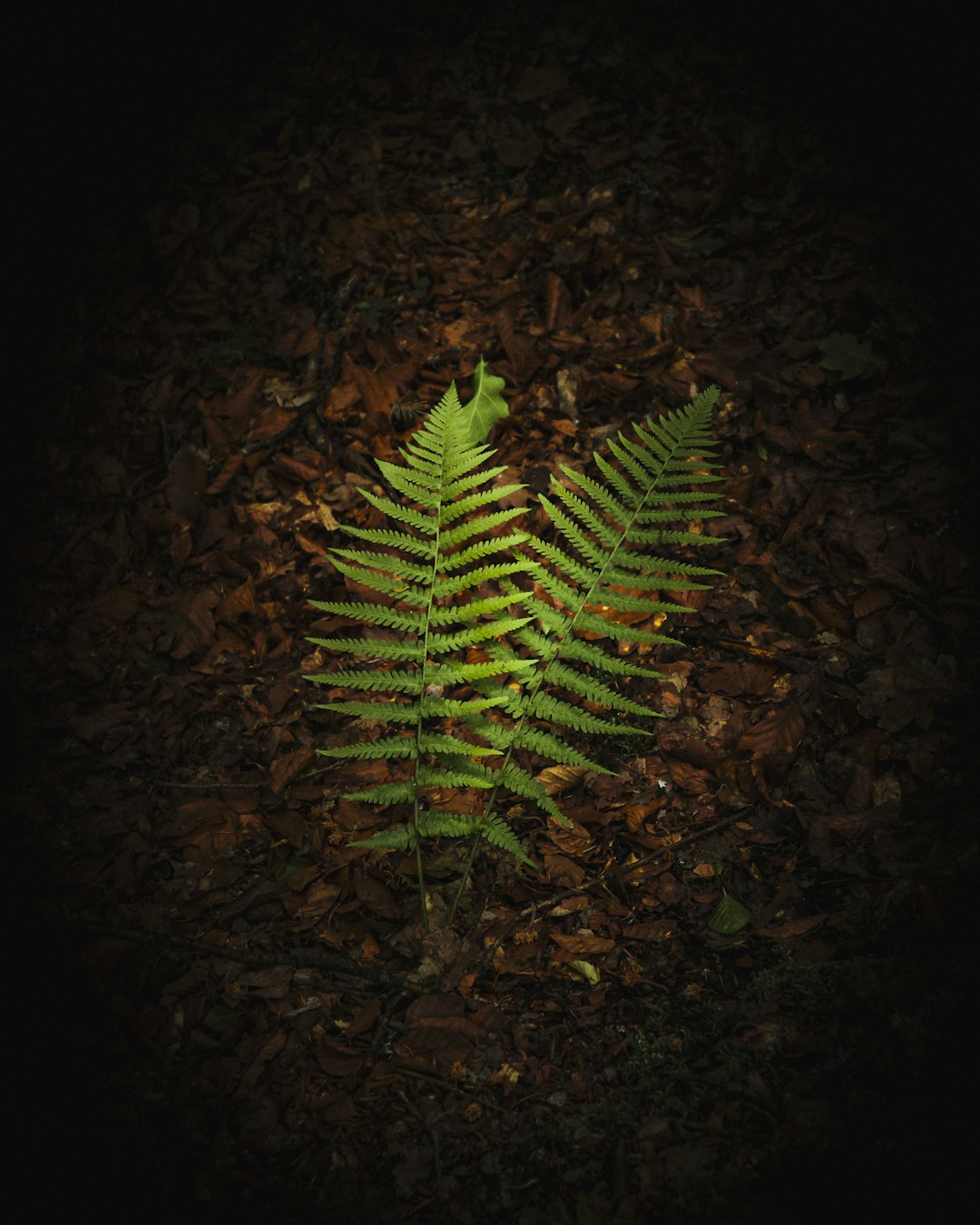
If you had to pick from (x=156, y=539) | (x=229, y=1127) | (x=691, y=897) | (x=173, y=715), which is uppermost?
(x=156, y=539)

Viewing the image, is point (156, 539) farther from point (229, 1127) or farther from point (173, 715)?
point (229, 1127)

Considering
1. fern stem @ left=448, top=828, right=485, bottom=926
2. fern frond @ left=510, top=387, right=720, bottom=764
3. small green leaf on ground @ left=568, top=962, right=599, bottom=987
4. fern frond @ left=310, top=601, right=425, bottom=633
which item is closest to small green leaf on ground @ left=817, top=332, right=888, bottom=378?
fern frond @ left=510, top=387, right=720, bottom=764

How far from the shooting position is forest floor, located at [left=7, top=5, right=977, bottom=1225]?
6.30ft

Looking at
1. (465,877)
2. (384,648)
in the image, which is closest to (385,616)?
(384,648)

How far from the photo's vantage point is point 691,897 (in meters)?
2.22

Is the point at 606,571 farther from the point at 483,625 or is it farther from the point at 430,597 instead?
the point at 430,597

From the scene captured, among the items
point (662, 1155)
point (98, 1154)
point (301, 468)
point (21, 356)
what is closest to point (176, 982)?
point (98, 1154)

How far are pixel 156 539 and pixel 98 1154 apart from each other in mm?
2362

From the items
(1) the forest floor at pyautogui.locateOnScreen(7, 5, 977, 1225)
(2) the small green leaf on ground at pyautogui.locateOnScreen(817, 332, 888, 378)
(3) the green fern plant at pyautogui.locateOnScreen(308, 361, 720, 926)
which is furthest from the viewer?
(2) the small green leaf on ground at pyautogui.locateOnScreen(817, 332, 888, 378)

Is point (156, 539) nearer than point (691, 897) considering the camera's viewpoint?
No

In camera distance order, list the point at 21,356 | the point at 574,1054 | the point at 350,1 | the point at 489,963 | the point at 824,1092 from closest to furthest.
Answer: the point at 824,1092
the point at 574,1054
the point at 489,963
the point at 21,356
the point at 350,1

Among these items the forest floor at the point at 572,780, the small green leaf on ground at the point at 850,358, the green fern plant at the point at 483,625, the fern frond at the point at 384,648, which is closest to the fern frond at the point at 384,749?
the green fern plant at the point at 483,625

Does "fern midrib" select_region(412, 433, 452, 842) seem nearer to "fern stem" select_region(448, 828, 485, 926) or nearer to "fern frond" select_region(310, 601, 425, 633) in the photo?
"fern frond" select_region(310, 601, 425, 633)

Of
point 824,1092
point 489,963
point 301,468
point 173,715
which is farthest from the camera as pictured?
point 301,468
